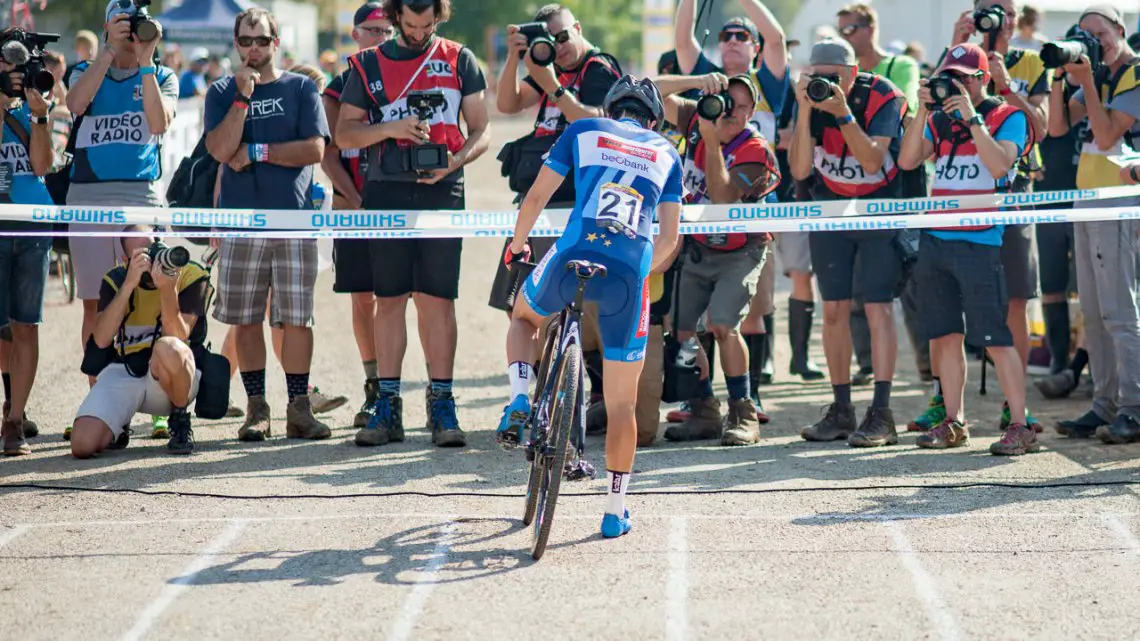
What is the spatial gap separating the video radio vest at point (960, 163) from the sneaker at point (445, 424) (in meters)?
2.90

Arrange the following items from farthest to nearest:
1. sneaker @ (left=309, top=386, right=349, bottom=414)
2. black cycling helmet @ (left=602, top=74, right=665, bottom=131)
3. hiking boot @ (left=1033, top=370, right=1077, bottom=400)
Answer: hiking boot @ (left=1033, top=370, right=1077, bottom=400)
sneaker @ (left=309, top=386, right=349, bottom=414)
black cycling helmet @ (left=602, top=74, right=665, bottom=131)

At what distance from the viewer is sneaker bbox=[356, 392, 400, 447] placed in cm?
825

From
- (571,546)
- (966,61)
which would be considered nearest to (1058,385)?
(966,61)

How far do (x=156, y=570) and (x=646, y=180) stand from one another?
256 centimetres

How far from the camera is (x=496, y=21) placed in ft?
263

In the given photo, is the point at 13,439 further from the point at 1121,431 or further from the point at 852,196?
the point at 1121,431

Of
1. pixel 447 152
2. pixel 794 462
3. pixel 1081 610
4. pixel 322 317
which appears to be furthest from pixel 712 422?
pixel 322 317

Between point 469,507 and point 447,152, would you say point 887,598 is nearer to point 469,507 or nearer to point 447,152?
point 469,507

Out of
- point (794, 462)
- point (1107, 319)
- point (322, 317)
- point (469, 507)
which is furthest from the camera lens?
point (322, 317)

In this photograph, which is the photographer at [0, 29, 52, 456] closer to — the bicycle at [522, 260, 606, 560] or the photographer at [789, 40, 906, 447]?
the bicycle at [522, 260, 606, 560]

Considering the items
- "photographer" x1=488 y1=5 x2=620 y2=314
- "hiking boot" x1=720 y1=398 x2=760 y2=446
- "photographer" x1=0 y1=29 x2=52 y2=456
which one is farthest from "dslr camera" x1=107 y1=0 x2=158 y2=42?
"hiking boot" x1=720 y1=398 x2=760 y2=446

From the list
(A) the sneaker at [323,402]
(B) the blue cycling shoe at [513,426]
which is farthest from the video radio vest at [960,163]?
(A) the sneaker at [323,402]

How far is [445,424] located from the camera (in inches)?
328

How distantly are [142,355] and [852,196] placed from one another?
13.5ft
